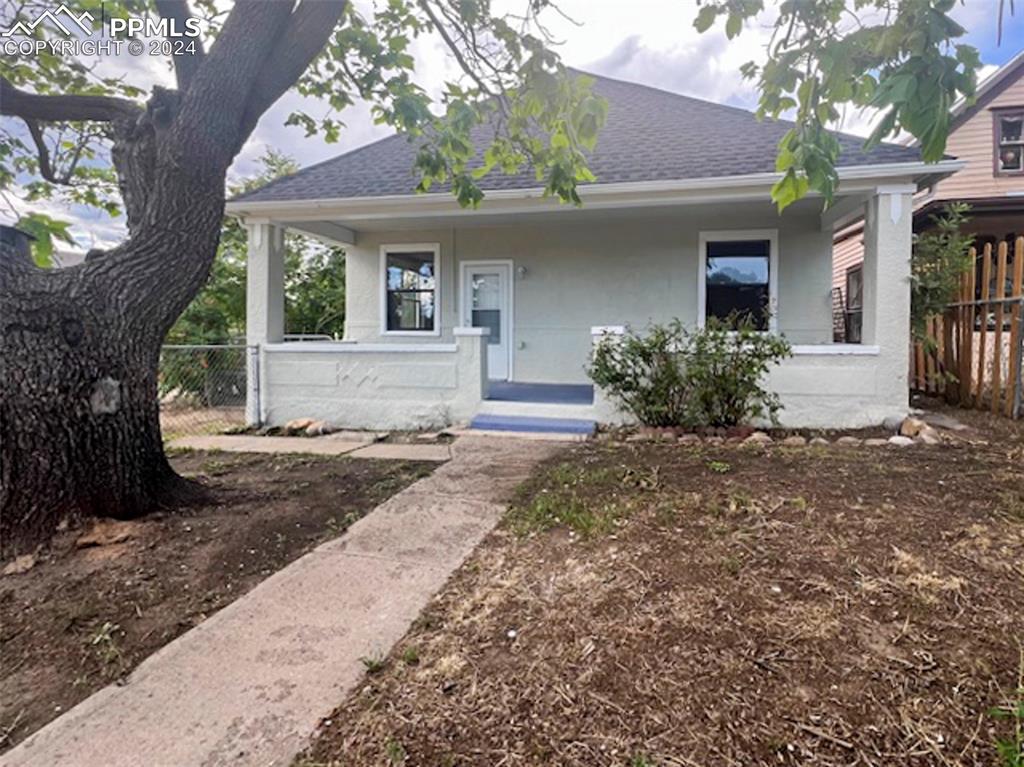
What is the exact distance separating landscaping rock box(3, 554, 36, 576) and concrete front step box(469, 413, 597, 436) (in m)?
4.48

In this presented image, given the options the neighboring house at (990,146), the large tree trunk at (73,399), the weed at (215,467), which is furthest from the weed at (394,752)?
the neighboring house at (990,146)

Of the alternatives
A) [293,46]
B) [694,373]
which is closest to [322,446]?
[293,46]

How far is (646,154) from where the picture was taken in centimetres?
775

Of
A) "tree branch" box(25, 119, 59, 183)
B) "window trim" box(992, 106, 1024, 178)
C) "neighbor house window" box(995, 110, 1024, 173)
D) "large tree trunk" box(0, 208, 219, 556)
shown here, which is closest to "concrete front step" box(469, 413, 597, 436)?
"large tree trunk" box(0, 208, 219, 556)

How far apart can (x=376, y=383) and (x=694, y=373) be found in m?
4.04

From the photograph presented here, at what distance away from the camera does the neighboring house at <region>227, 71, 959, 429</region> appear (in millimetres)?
6418

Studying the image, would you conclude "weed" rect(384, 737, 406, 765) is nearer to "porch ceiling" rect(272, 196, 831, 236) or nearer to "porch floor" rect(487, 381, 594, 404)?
"porch floor" rect(487, 381, 594, 404)

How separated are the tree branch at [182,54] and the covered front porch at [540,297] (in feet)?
11.6

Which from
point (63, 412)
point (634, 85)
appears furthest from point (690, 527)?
point (634, 85)

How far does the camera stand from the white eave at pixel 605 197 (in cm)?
614

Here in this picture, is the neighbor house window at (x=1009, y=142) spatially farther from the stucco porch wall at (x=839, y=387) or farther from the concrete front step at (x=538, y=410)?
the concrete front step at (x=538, y=410)

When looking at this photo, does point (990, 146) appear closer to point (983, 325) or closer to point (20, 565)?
point (983, 325)

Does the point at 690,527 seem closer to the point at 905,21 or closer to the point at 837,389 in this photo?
the point at 905,21

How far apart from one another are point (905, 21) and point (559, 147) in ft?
9.05
